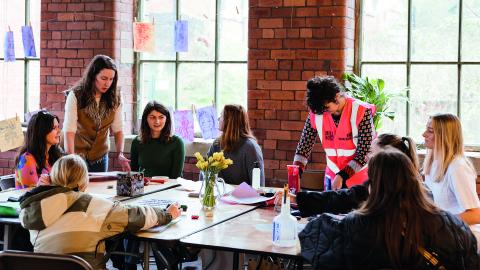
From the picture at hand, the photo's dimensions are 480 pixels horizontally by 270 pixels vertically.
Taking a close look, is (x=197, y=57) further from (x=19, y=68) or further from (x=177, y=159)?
(x=19, y=68)

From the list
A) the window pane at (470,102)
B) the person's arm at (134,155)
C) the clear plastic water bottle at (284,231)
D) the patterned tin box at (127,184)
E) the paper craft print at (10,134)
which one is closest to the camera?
the clear plastic water bottle at (284,231)

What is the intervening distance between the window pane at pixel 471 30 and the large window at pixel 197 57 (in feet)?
5.95

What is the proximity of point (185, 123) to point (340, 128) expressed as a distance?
1877 mm

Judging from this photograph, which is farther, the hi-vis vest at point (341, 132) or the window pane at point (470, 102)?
the window pane at point (470, 102)

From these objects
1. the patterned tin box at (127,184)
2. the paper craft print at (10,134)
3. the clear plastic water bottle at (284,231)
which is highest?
the paper craft print at (10,134)

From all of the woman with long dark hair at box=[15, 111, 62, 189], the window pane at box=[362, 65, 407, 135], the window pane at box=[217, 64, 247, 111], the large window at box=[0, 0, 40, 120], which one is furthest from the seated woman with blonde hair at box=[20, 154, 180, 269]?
the large window at box=[0, 0, 40, 120]

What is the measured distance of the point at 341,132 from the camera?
471cm

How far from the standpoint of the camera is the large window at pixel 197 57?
20.4ft

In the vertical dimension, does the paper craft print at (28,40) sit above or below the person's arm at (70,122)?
above

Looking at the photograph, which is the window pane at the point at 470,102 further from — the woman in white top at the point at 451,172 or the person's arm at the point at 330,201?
the person's arm at the point at 330,201

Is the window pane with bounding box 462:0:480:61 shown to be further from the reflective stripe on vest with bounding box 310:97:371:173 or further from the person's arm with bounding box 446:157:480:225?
the person's arm with bounding box 446:157:480:225

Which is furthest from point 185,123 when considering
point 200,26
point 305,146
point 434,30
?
point 434,30

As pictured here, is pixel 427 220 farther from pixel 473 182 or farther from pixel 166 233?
pixel 166 233

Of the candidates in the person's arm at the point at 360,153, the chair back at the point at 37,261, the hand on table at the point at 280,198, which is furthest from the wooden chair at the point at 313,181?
the chair back at the point at 37,261
